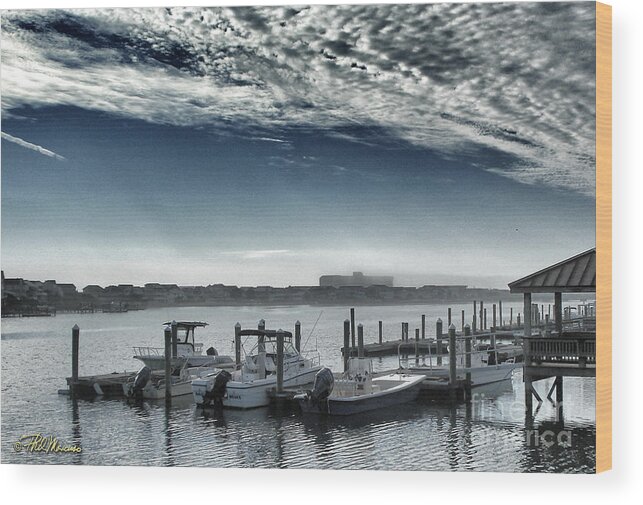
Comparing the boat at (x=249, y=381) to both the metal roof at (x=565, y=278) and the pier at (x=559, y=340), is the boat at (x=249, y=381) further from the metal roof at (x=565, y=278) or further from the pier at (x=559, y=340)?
the metal roof at (x=565, y=278)

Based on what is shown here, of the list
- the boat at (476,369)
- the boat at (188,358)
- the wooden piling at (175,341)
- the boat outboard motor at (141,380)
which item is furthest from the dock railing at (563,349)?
the wooden piling at (175,341)

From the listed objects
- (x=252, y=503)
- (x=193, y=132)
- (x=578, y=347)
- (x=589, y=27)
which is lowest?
(x=252, y=503)

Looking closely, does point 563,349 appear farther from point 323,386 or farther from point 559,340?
point 323,386

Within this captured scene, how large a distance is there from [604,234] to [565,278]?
2.06 meters

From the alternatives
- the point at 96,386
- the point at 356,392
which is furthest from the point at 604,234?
the point at 96,386

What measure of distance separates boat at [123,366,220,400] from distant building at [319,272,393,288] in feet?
25.6

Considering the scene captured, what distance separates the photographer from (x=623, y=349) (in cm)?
1371

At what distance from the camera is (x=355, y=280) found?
16875 mm

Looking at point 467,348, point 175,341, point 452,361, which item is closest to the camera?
point 452,361

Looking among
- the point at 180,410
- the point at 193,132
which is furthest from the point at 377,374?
the point at 193,132

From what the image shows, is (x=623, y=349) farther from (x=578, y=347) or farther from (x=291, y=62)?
(x=291, y=62)

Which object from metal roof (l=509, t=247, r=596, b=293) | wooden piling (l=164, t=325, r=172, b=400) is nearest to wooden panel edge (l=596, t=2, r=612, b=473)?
metal roof (l=509, t=247, r=596, b=293)

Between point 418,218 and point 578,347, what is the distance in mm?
3527

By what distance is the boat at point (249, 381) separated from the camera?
21906 millimetres
